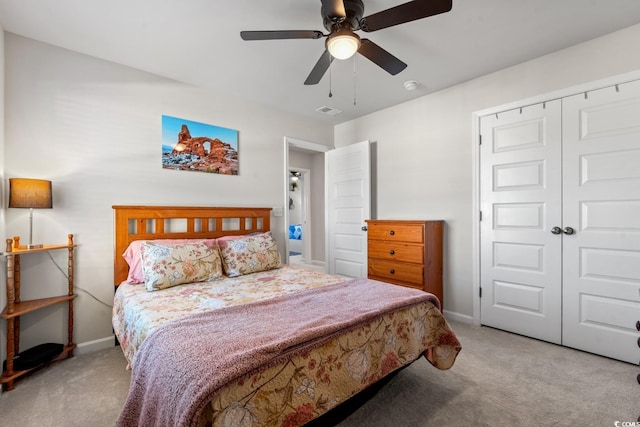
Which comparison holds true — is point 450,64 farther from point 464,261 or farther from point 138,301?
point 138,301

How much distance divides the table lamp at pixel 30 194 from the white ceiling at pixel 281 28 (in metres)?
1.14

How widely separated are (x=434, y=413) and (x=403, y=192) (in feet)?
8.12

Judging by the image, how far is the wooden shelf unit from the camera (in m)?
1.97

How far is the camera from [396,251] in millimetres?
3240

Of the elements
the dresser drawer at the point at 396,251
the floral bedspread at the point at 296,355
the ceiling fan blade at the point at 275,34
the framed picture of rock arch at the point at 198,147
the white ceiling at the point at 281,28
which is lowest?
the floral bedspread at the point at 296,355

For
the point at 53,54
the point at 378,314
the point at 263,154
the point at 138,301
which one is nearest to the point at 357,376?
the point at 378,314

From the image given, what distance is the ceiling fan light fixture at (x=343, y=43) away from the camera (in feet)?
5.46

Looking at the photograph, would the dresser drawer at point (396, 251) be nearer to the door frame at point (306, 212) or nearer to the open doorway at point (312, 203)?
the open doorway at point (312, 203)

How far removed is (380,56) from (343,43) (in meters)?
0.38

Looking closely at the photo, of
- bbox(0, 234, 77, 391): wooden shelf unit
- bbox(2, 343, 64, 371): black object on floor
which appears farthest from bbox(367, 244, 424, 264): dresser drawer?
bbox(2, 343, 64, 371): black object on floor

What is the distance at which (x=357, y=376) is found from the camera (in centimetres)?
147

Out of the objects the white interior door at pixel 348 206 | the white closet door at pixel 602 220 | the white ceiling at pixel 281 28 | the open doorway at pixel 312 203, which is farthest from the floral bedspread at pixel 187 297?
the open doorway at pixel 312 203

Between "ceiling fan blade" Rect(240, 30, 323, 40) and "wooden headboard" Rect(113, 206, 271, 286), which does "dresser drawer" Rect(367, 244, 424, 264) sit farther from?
"ceiling fan blade" Rect(240, 30, 323, 40)

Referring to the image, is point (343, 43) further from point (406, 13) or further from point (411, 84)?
point (411, 84)
